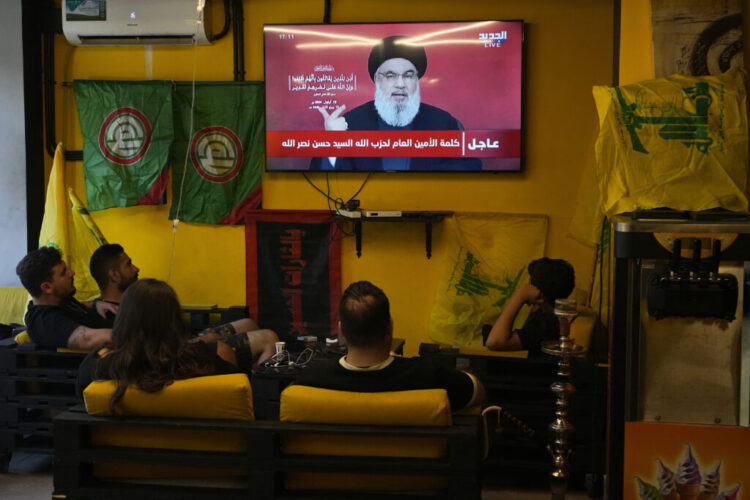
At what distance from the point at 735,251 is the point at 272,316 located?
332cm

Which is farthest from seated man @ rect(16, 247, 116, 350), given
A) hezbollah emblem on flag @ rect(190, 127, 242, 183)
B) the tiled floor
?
hezbollah emblem on flag @ rect(190, 127, 242, 183)

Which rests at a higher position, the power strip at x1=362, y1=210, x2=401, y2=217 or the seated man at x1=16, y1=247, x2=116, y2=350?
the power strip at x1=362, y1=210, x2=401, y2=217

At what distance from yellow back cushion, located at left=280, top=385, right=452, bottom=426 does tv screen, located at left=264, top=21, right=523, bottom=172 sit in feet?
9.40

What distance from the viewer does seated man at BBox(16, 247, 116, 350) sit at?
4.05m

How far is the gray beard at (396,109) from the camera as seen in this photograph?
517 centimetres

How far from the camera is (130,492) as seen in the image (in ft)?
8.48

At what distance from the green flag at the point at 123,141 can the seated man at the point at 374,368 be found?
307 cm

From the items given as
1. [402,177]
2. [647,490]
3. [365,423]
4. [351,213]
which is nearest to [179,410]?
[365,423]

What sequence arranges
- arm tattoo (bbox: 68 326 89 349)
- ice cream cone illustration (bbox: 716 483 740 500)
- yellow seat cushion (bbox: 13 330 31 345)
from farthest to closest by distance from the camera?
yellow seat cushion (bbox: 13 330 31 345), arm tattoo (bbox: 68 326 89 349), ice cream cone illustration (bbox: 716 483 740 500)

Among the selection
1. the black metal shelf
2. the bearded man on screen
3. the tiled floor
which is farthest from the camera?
the bearded man on screen

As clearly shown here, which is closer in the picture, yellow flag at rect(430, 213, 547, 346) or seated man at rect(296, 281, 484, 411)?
seated man at rect(296, 281, 484, 411)

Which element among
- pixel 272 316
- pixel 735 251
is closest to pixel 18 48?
pixel 272 316

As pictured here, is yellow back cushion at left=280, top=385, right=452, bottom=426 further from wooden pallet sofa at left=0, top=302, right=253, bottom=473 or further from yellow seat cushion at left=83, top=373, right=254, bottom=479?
wooden pallet sofa at left=0, top=302, right=253, bottom=473

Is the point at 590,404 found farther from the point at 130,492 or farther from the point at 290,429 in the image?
the point at 130,492
